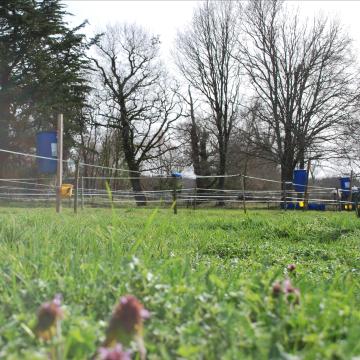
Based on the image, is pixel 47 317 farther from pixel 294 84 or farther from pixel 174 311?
pixel 294 84

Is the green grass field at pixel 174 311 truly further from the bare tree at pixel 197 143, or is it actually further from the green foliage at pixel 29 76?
the bare tree at pixel 197 143

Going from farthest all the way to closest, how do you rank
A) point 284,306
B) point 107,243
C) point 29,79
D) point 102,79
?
point 102,79, point 29,79, point 107,243, point 284,306

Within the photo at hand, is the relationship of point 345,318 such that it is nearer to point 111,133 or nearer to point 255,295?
point 255,295

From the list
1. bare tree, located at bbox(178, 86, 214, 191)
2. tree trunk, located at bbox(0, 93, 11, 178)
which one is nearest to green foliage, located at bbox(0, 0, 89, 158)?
tree trunk, located at bbox(0, 93, 11, 178)

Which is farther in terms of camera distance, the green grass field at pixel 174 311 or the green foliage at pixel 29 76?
the green foliage at pixel 29 76

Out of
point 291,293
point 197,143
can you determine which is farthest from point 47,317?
point 197,143

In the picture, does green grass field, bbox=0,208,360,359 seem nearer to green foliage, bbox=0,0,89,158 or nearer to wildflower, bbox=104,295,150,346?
wildflower, bbox=104,295,150,346

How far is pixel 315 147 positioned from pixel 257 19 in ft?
30.0

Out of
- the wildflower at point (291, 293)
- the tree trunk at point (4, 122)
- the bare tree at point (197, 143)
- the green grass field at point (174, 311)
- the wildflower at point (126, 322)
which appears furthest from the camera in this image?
the bare tree at point (197, 143)

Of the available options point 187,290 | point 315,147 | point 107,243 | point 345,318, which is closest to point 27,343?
point 187,290

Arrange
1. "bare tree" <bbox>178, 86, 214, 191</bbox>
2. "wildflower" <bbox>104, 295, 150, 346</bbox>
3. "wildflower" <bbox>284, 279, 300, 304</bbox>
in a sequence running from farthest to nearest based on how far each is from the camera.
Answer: "bare tree" <bbox>178, 86, 214, 191</bbox> → "wildflower" <bbox>284, 279, 300, 304</bbox> → "wildflower" <bbox>104, 295, 150, 346</bbox>

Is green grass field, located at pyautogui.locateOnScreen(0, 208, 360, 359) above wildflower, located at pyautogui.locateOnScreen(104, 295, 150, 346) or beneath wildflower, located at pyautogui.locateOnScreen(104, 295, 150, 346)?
beneath

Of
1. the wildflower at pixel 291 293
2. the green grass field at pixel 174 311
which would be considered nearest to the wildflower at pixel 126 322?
the green grass field at pixel 174 311

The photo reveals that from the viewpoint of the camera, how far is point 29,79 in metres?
24.8
